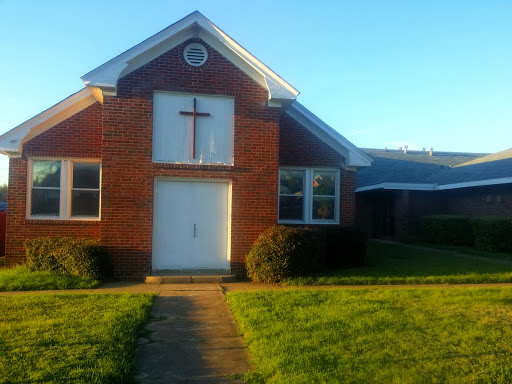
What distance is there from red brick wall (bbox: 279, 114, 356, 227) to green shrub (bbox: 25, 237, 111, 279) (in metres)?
5.42

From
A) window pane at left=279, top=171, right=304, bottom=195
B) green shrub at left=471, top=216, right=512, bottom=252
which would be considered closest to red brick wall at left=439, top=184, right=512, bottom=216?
green shrub at left=471, top=216, right=512, bottom=252

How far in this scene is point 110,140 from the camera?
10.2 metres

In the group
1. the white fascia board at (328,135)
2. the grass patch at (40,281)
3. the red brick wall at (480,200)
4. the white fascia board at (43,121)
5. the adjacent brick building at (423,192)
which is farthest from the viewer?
the adjacent brick building at (423,192)

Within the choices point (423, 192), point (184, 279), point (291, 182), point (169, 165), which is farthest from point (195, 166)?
point (423, 192)

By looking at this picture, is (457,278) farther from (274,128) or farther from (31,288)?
(31,288)

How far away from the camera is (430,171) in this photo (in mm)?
23188

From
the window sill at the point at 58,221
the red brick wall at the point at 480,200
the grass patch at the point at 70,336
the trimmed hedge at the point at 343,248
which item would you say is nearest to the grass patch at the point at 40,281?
the grass patch at the point at 70,336

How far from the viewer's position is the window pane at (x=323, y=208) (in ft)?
43.3

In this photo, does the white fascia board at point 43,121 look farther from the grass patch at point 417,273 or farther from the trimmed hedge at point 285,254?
the grass patch at point 417,273

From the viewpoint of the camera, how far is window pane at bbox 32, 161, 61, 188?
11805 millimetres

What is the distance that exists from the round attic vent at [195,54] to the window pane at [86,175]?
12.0 feet

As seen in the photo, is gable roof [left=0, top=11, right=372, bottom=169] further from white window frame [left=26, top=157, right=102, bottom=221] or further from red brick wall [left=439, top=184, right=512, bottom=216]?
red brick wall [left=439, top=184, right=512, bottom=216]

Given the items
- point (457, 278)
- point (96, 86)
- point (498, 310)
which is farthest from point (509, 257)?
point (96, 86)

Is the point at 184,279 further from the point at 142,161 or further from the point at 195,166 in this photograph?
the point at 142,161
